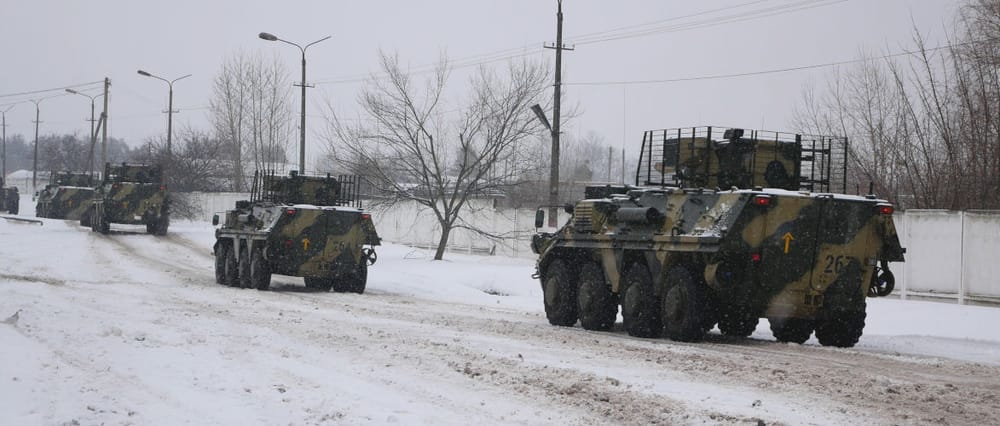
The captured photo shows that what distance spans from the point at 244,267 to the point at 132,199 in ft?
77.3

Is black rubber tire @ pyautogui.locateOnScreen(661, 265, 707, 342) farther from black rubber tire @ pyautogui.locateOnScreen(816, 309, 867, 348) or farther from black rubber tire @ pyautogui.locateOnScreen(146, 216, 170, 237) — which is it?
black rubber tire @ pyautogui.locateOnScreen(146, 216, 170, 237)

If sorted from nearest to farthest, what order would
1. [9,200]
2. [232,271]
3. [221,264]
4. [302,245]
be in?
[302,245]
[232,271]
[221,264]
[9,200]

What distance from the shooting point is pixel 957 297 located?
21.6 m

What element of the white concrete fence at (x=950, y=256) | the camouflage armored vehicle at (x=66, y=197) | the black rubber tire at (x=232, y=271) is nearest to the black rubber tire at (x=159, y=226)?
the camouflage armored vehicle at (x=66, y=197)

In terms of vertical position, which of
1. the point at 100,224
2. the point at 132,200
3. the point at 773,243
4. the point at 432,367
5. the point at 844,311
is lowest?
the point at 432,367

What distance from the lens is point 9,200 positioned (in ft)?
230

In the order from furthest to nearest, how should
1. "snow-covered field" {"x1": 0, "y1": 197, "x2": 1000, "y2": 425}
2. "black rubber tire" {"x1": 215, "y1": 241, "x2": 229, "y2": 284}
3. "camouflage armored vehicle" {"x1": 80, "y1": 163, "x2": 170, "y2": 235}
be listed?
"camouflage armored vehicle" {"x1": 80, "y1": 163, "x2": 170, "y2": 235}
"black rubber tire" {"x1": 215, "y1": 241, "x2": 229, "y2": 284}
"snow-covered field" {"x1": 0, "y1": 197, "x2": 1000, "y2": 425}

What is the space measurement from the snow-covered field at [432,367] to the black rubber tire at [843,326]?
0.61ft

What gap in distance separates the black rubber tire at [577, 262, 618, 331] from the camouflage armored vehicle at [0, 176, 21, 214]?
199 feet

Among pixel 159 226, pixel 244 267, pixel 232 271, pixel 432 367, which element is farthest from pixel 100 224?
pixel 432 367

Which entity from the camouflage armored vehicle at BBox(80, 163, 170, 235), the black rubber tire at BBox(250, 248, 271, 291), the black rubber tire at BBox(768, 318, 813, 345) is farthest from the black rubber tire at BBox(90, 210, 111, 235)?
the black rubber tire at BBox(768, 318, 813, 345)

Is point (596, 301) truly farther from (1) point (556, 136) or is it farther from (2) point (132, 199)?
(2) point (132, 199)

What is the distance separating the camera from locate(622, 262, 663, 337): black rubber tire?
49.1 feet

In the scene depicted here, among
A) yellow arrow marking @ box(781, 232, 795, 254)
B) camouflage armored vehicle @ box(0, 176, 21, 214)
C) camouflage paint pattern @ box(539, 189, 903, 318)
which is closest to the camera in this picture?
camouflage paint pattern @ box(539, 189, 903, 318)
